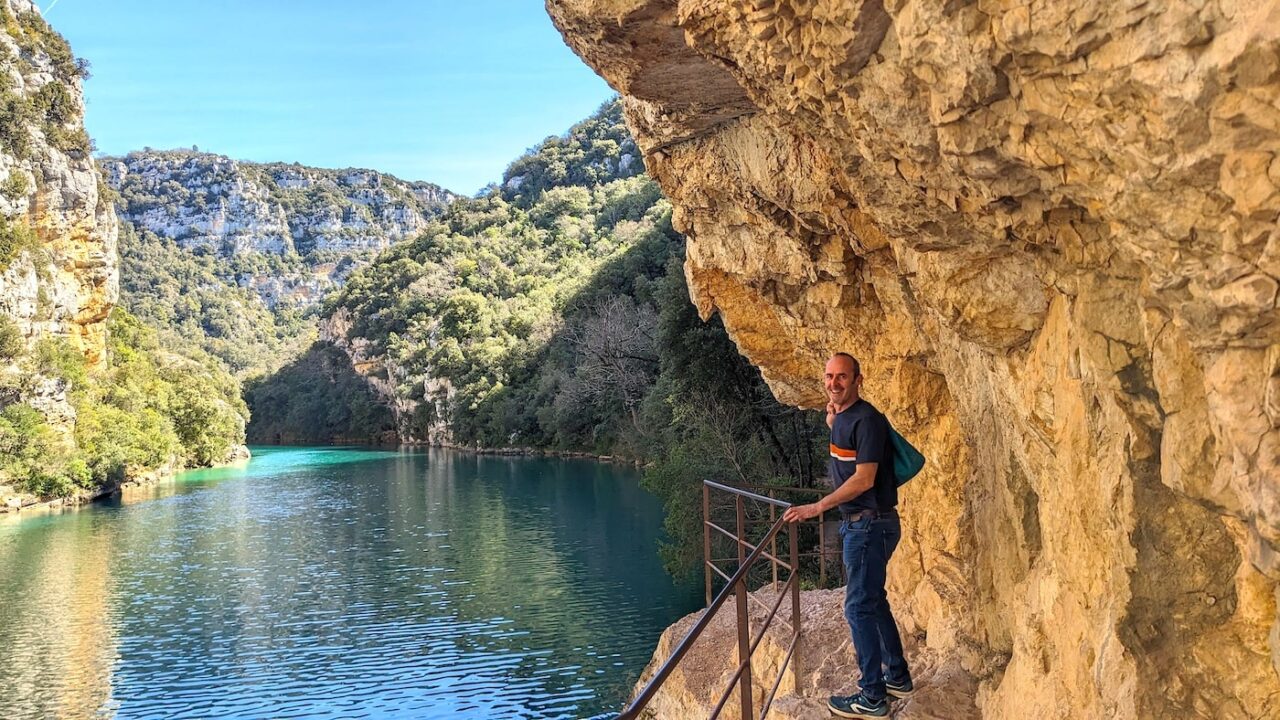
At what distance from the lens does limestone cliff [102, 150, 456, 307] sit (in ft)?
552

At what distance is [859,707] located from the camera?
4770 millimetres

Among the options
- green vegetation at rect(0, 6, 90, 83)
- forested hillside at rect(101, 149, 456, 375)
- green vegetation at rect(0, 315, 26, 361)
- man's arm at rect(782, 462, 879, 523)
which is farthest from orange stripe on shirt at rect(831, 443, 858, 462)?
forested hillside at rect(101, 149, 456, 375)

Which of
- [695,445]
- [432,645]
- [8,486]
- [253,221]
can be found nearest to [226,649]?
[432,645]

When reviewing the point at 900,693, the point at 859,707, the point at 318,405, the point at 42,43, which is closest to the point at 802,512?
the point at 859,707

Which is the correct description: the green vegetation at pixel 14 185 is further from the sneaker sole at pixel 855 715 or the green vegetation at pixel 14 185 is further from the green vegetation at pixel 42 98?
the sneaker sole at pixel 855 715

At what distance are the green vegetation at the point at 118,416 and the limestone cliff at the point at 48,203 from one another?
1.41m

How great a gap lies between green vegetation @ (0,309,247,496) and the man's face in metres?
39.9

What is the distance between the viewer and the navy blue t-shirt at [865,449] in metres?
4.55

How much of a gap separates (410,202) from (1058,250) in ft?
659

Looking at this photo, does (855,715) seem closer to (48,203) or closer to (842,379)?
(842,379)

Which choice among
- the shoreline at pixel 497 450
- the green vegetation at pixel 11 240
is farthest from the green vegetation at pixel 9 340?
the shoreline at pixel 497 450

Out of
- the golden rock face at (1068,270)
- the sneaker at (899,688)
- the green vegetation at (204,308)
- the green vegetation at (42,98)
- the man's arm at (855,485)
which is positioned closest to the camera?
the golden rock face at (1068,270)

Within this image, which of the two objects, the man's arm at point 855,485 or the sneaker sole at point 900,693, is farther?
the sneaker sole at point 900,693

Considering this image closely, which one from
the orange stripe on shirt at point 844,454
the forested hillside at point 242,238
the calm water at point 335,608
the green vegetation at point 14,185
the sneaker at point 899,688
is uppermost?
the forested hillside at point 242,238
